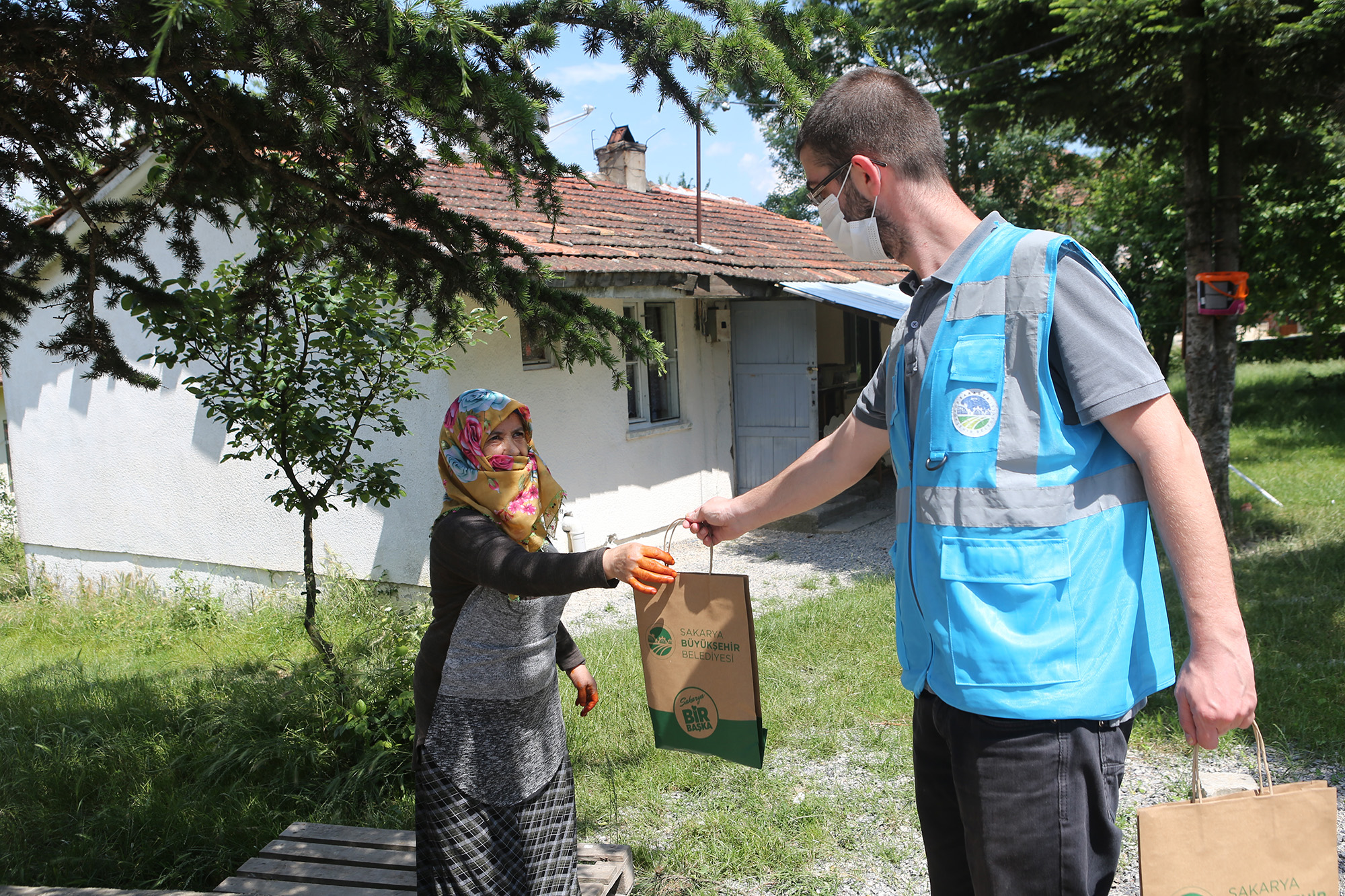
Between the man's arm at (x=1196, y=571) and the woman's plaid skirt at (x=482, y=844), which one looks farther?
the woman's plaid skirt at (x=482, y=844)

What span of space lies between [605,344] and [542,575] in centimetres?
134

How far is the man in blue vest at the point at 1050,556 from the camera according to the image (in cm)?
148

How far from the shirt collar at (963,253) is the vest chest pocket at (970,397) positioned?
155mm

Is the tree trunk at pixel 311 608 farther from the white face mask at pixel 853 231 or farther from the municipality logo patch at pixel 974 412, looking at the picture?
the municipality logo patch at pixel 974 412

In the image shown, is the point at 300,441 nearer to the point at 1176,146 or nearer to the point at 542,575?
the point at 542,575

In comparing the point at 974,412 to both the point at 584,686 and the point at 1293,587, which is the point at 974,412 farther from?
the point at 1293,587

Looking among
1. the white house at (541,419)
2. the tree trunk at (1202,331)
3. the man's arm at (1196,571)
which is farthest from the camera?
the white house at (541,419)

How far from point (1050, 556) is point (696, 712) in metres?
1.22

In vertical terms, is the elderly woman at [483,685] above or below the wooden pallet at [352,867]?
above

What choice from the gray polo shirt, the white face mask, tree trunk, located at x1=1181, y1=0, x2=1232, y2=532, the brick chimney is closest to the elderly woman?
the white face mask

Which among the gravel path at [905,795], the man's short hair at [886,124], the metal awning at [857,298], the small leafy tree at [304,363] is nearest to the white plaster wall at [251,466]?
the metal awning at [857,298]

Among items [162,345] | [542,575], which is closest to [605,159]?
[162,345]

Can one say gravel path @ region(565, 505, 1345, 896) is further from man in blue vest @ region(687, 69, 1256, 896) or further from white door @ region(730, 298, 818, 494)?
white door @ region(730, 298, 818, 494)

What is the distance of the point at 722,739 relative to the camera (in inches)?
95.4
